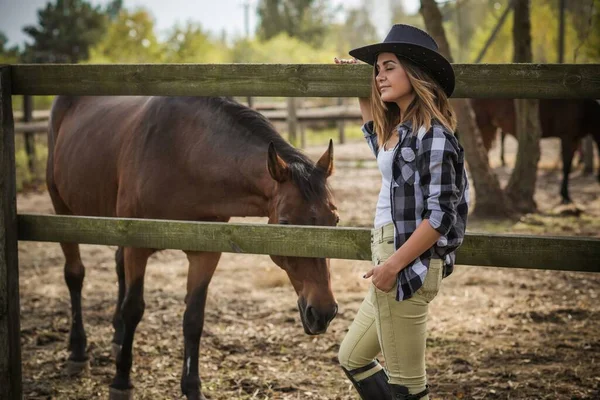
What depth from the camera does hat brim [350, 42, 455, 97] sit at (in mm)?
2189

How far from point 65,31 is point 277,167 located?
54072mm

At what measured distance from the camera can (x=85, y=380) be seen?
4.25 meters

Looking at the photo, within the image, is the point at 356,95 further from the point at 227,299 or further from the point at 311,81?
the point at 227,299

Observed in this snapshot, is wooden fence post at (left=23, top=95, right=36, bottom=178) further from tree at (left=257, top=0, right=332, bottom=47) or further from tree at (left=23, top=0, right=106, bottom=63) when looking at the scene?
tree at (left=257, top=0, right=332, bottom=47)

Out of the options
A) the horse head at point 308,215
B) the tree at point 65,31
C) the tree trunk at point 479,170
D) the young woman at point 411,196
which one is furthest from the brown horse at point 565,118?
the tree at point 65,31

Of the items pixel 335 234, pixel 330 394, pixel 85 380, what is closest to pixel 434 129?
pixel 335 234

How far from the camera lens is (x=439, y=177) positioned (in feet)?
6.73

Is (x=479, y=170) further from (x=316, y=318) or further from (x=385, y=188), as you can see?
(x=385, y=188)

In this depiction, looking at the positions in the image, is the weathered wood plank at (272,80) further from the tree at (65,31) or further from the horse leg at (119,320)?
the tree at (65,31)

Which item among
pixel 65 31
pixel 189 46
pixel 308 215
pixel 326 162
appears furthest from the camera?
pixel 65 31

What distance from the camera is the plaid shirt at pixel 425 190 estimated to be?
206 centimetres

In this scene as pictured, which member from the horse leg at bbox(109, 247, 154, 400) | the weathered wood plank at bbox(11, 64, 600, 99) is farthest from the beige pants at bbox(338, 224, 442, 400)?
the horse leg at bbox(109, 247, 154, 400)

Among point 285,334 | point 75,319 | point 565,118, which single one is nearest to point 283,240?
point 285,334

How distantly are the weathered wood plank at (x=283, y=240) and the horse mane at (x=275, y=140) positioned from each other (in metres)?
0.35
